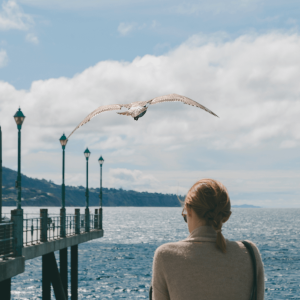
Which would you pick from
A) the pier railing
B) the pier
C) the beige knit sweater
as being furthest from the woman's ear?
the pier railing

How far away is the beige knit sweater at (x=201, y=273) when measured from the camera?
2.00 m

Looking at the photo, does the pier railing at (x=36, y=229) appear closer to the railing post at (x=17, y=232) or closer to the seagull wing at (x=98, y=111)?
the railing post at (x=17, y=232)

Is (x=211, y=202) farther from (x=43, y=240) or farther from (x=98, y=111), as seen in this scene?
(x=43, y=240)

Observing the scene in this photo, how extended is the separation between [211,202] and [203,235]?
0.17 metres

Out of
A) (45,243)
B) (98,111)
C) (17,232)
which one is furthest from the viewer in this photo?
(45,243)

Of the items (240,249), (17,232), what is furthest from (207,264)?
(17,232)

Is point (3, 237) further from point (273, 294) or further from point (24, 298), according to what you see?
point (273, 294)

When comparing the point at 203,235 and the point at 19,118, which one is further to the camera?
the point at 19,118

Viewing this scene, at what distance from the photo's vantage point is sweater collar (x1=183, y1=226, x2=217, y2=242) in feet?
6.75

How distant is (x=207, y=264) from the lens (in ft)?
6.62

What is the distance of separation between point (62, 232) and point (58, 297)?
3.40 metres

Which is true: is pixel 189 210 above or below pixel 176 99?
below

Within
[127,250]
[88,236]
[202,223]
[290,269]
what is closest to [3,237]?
[202,223]

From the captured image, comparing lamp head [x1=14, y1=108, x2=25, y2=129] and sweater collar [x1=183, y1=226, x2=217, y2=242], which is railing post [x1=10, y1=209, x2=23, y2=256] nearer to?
lamp head [x1=14, y1=108, x2=25, y2=129]
